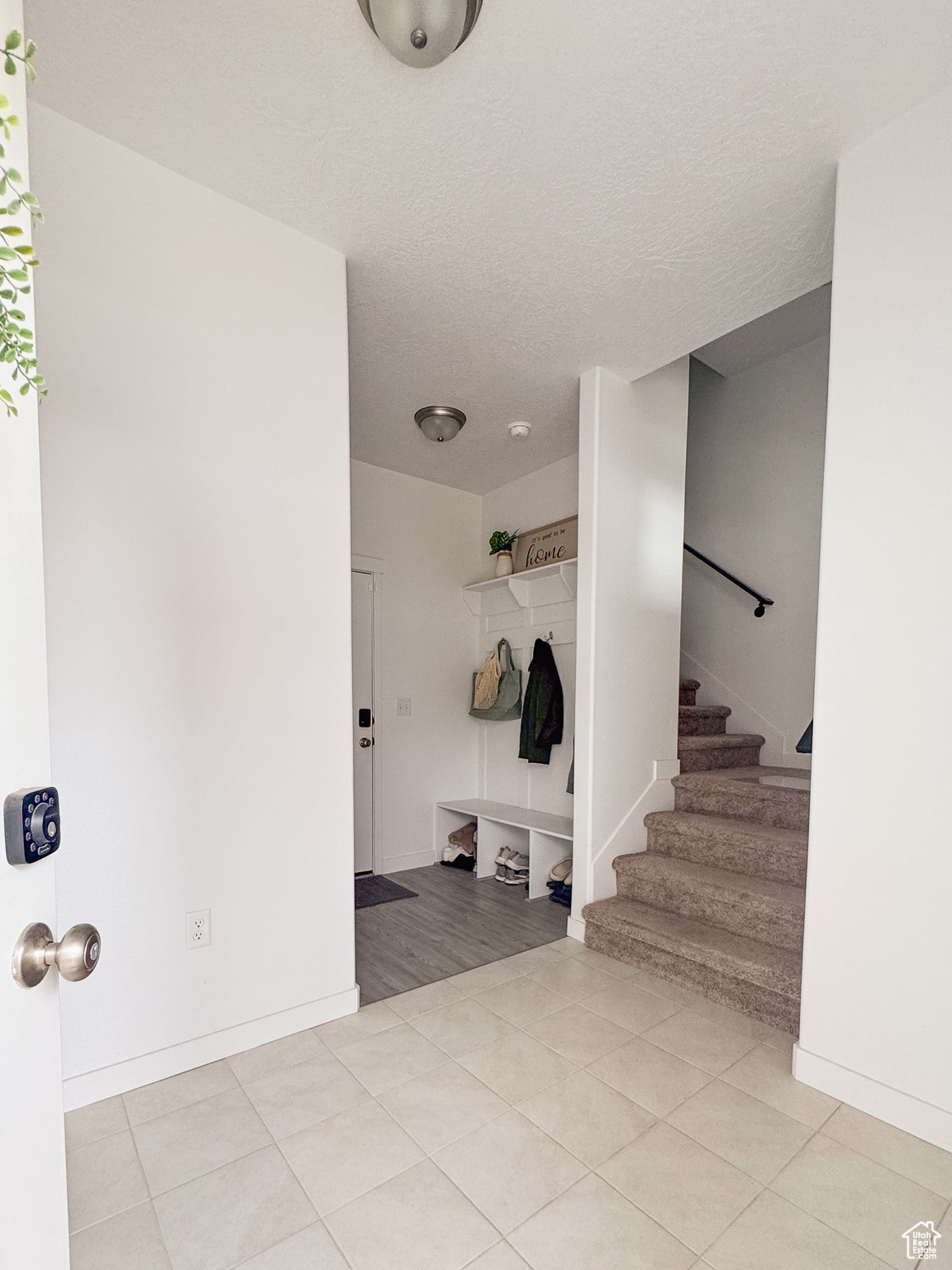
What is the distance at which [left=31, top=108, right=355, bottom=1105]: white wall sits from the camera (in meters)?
1.67

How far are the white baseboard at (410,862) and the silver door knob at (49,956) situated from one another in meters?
3.48

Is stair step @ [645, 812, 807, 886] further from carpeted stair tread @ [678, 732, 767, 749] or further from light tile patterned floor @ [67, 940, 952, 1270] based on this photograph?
light tile patterned floor @ [67, 940, 952, 1270]

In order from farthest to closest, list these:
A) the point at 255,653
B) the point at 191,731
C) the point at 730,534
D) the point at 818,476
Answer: the point at 730,534 → the point at 818,476 → the point at 255,653 → the point at 191,731

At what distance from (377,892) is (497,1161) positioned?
2185 millimetres

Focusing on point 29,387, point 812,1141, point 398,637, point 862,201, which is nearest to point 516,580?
point 398,637

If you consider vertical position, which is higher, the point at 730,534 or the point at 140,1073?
the point at 730,534

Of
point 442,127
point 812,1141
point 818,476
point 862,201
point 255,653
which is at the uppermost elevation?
point 442,127

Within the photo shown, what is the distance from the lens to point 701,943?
7.66 feet

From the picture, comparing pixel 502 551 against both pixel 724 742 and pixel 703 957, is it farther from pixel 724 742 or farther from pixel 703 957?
pixel 703 957

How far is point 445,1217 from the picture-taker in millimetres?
1337

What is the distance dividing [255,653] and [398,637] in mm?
2201

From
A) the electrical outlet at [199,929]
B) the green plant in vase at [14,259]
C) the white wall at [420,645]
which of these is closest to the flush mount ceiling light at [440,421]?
the white wall at [420,645]

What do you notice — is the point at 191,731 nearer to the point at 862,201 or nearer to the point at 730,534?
the point at 862,201

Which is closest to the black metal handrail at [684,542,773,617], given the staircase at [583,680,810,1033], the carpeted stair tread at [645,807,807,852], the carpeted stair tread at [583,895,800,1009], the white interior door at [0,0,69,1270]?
the staircase at [583,680,810,1033]
